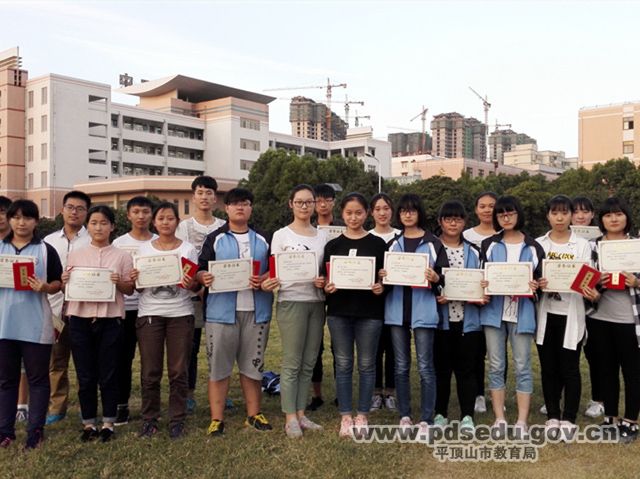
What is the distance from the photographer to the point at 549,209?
5270 millimetres

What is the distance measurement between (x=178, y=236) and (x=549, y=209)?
343 cm

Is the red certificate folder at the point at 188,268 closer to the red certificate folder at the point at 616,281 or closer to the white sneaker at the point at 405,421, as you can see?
the white sneaker at the point at 405,421

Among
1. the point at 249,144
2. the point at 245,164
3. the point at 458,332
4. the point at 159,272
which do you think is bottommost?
the point at 458,332

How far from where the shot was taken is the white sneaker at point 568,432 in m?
5.06

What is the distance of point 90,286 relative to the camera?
4891 millimetres

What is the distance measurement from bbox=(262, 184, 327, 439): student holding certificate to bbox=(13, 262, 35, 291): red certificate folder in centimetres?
190

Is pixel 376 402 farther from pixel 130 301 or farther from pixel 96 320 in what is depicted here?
pixel 96 320

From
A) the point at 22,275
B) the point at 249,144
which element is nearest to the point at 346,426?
the point at 22,275

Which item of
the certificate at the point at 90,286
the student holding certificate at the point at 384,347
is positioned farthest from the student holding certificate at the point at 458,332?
the certificate at the point at 90,286

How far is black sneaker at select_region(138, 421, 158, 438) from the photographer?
5.10 m

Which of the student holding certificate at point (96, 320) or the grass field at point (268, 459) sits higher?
the student holding certificate at point (96, 320)

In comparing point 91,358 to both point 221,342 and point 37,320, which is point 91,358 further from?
point 221,342

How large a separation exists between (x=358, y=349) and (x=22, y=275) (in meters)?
2.83

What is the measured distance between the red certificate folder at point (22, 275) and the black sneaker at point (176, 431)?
65.6 inches
